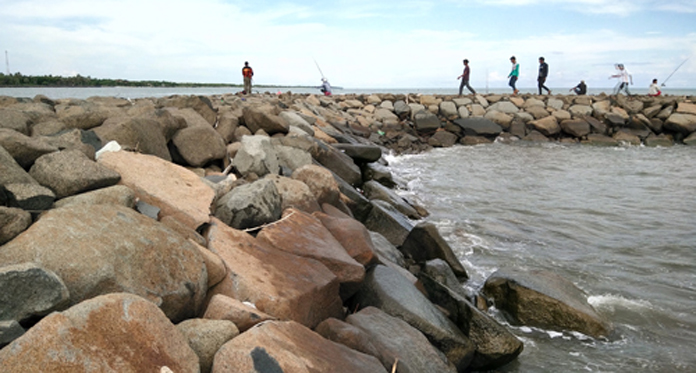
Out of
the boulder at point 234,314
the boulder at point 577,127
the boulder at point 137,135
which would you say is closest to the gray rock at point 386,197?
the boulder at point 137,135

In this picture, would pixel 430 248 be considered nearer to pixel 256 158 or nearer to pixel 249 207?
pixel 256 158

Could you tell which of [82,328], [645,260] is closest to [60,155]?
[82,328]

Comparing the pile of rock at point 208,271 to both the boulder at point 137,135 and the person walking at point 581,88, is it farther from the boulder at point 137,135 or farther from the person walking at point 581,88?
the person walking at point 581,88

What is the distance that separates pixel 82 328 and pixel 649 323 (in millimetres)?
5127

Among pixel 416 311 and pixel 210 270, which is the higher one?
pixel 210 270

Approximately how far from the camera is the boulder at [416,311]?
152 inches

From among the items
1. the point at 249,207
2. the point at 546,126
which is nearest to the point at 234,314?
the point at 249,207

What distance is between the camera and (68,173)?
3414 mm

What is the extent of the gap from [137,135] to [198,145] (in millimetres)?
929

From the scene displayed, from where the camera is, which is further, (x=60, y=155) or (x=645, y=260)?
(x=645, y=260)

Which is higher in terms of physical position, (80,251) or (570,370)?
(80,251)

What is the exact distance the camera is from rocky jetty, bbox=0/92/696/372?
7.12 feet

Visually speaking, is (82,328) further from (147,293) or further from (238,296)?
(238,296)

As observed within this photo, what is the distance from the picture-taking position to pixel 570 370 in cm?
414
